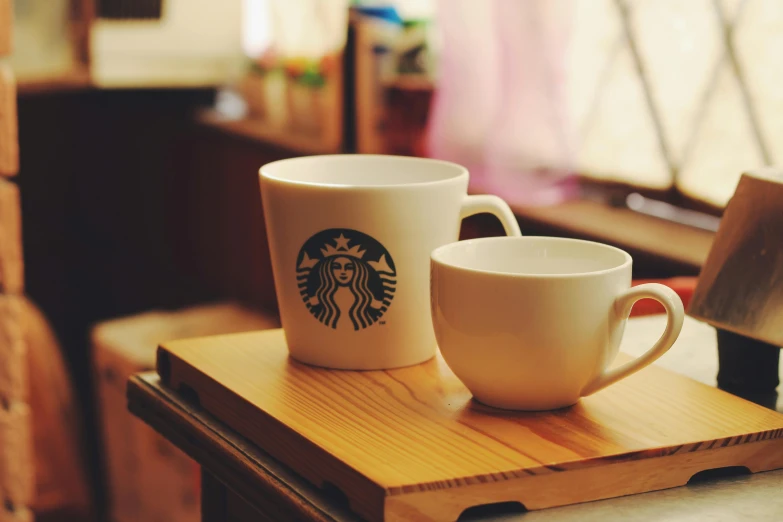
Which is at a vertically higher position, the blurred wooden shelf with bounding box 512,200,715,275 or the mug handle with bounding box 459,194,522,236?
the mug handle with bounding box 459,194,522,236

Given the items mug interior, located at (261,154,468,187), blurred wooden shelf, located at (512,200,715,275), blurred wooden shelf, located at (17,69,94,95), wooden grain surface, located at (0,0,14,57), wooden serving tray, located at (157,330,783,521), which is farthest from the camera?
blurred wooden shelf, located at (17,69,94,95)

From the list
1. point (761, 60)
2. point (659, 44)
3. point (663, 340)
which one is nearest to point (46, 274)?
point (659, 44)

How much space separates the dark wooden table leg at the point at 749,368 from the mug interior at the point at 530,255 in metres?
0.16

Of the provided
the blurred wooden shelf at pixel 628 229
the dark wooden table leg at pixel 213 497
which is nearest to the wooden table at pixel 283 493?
the dark wooden table leg at pixel 213 497

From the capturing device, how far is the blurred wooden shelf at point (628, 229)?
138 cm

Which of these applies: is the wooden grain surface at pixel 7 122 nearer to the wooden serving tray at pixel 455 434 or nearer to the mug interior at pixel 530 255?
the wooden serving tray at pixel 455 434

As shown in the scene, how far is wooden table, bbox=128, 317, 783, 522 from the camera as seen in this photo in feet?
1.75

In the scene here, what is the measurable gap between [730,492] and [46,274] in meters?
2.66

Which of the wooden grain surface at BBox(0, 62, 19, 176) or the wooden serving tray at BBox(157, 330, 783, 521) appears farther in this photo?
the wooden grain surface at BBox(0, 62, 19, 176)

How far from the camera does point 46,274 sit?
9.61 feet

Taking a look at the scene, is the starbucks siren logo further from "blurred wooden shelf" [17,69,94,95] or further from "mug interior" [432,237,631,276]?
"blurred wooden shelf" [17,69,94,95]

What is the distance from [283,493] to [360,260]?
18 cm

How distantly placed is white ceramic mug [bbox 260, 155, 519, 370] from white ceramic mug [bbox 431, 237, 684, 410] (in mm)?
49

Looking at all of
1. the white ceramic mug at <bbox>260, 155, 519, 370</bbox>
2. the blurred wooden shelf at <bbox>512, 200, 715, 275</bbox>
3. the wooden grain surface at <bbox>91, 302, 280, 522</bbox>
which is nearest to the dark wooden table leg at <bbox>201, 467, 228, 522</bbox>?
the white ceramic mug at <bbox>260, 155, 519, 370</bbox>
